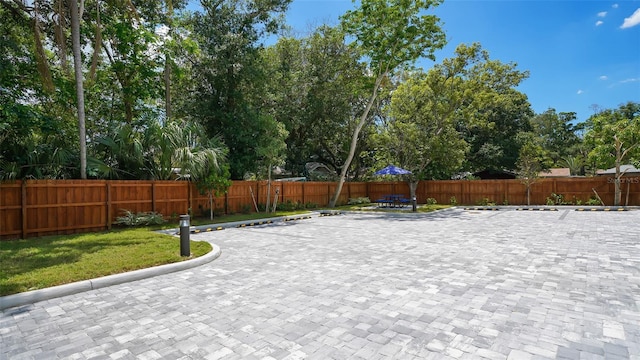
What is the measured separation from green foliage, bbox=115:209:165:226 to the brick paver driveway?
251 inches

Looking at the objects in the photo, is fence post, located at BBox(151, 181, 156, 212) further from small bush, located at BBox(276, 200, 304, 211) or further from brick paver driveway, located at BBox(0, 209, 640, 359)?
small bush, located at BBox(276, 200, 304, 211)

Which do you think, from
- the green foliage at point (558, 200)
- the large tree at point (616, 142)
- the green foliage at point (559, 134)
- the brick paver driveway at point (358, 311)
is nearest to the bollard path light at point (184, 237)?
the brick paver driveway at point (358, 311)

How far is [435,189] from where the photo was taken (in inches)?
987

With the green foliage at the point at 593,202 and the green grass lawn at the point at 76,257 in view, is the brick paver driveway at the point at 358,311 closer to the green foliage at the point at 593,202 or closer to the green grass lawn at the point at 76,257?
the green grass lawn at the point at 76,257

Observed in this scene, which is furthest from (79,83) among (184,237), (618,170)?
(618,170)

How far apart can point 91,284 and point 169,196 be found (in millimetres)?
8767

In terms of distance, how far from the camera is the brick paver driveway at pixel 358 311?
3270 millimetres

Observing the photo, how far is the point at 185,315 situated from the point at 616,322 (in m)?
4.98

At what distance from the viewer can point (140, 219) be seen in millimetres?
12258

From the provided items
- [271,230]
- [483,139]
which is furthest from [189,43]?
[483,139]

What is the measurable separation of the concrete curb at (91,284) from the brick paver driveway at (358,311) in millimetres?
160

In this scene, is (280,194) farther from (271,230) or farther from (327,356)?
(327,356)

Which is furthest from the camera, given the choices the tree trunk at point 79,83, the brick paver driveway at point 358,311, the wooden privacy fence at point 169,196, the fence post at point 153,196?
the fence post at point 153,196

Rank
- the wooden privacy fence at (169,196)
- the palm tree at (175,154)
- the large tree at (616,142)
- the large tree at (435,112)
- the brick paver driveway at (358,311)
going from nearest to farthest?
the brick paver driveway at (358,311) → the wooden privacy fence at (169,196) → the palm tree at (175,154) → the large tree at (616,142) → the large tree at (435,112)
